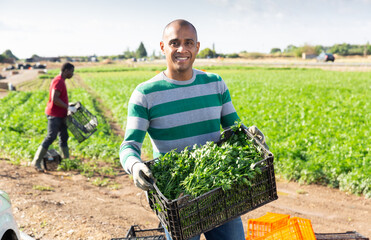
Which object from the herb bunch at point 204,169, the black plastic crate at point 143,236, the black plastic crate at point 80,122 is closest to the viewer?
the herb bunch at point 204,169

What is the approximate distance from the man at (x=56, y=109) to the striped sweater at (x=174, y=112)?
5.09 m

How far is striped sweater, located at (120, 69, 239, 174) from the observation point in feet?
8.22

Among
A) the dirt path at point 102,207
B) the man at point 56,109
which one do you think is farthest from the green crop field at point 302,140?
the man at point 56,109

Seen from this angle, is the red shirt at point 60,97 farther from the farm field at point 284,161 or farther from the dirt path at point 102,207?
the dirt path at point 102,207

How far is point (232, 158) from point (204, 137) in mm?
363

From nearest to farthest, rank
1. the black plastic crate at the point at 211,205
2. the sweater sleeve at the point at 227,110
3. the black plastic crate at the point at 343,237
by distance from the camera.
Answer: the black plastic crate at the point at 211,205 < the sweater sleeve at the point at 227,110 < the black plastic crate at the point at 343,237

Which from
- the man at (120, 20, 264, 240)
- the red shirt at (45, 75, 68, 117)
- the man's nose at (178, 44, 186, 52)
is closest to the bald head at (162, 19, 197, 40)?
the man at (120, 20, 264, 240)

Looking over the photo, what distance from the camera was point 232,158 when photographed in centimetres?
242

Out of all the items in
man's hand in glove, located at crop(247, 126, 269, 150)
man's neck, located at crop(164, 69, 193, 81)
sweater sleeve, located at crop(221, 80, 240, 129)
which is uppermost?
man's neck, located at crop(164, 69, 193, 81)

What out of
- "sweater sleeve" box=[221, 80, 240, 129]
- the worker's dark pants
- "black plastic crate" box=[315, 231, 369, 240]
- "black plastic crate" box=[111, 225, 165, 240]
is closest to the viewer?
"sweater sleeve" box=[221, 80, 240, 129]

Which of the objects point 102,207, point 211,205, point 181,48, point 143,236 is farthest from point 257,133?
point 102,207

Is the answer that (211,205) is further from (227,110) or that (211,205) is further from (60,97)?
(60,97)

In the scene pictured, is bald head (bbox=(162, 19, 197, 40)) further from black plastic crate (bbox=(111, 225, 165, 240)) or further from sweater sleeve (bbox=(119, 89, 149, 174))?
black plastic crate (bbox=(111, 225, 165, 240))

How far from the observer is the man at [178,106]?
2.49 metres
